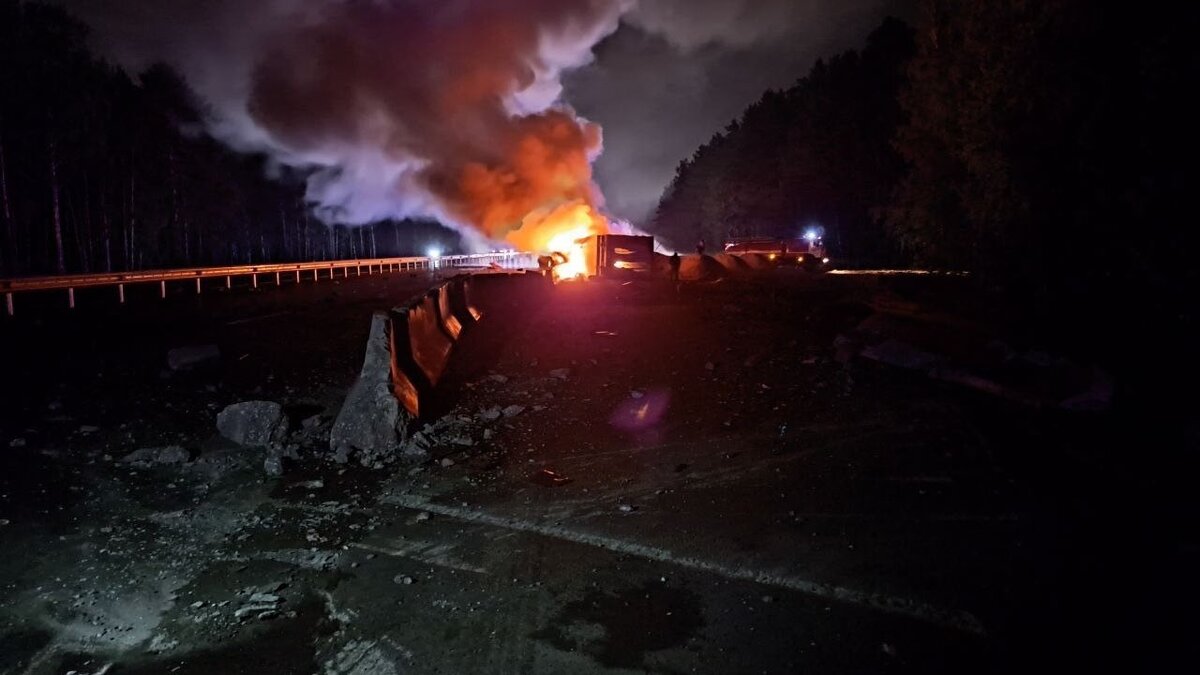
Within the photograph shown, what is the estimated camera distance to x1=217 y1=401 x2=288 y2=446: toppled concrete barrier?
7090 millimetres

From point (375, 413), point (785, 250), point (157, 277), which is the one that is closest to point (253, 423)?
point (375, 413)

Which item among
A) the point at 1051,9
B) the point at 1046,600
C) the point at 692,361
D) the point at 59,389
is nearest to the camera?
the point at 1046,600

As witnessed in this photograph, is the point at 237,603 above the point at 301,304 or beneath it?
beneath

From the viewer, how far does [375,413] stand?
707cm

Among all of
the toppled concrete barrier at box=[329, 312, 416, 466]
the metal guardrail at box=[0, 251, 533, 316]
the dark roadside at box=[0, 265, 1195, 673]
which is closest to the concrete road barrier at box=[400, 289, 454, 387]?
the dark roadside at box=[0, 265, 1195, 673]

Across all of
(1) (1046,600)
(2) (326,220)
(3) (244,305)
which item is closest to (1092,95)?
(1) (1046,600)

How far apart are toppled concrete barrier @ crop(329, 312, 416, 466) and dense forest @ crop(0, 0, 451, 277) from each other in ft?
103

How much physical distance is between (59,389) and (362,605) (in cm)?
671

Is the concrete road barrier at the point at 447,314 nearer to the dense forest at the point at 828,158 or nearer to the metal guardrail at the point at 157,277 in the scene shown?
the metal guardrail at the point at 157,277

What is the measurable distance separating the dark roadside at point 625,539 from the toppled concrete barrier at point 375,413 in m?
0.38

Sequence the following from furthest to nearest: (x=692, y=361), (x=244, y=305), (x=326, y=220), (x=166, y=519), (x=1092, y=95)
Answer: (x=326, y=220), (x=244, y=305), (x=1092, y=95), (x=692, y=361), (x=166, y=519)

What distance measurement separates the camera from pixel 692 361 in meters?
10.0

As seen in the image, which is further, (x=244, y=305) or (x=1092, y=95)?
(x=244, y=305)

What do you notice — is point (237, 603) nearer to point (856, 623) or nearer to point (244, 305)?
point (856, 623)
